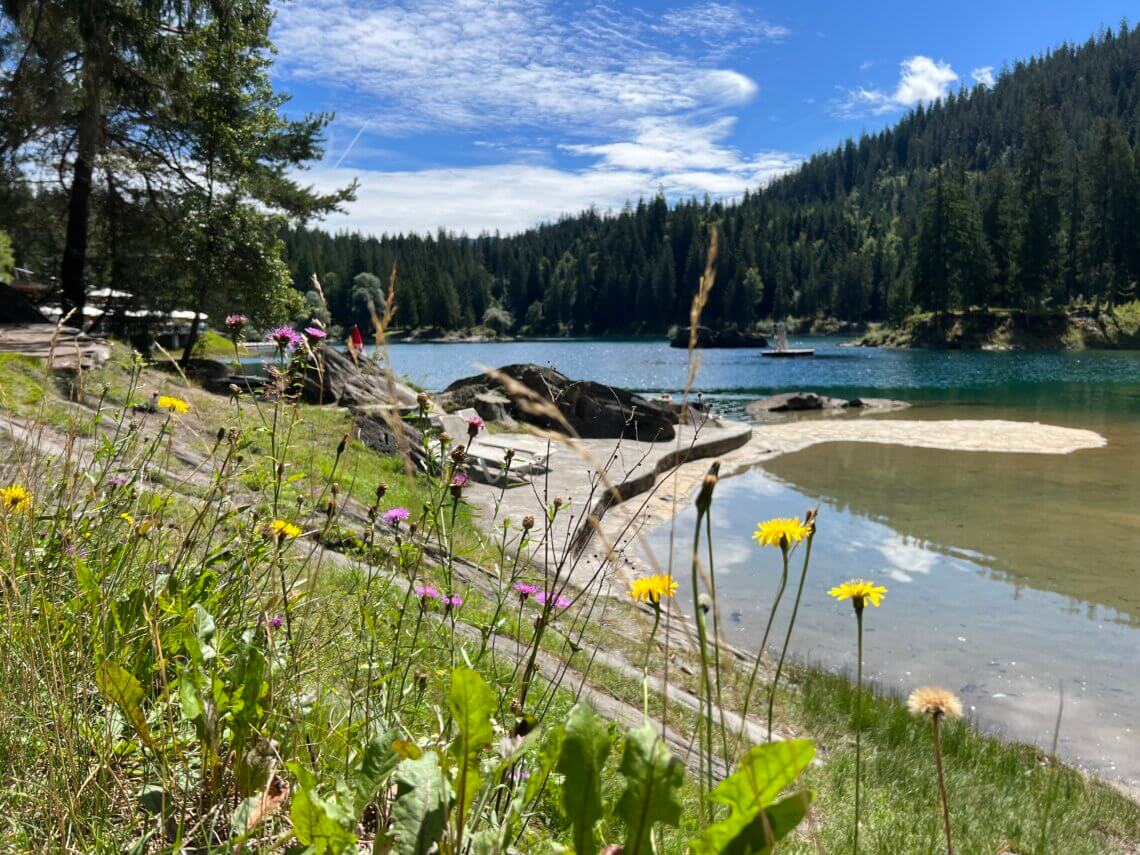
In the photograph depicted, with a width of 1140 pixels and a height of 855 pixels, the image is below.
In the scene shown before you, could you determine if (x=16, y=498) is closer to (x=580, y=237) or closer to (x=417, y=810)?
(x=417, y=810)

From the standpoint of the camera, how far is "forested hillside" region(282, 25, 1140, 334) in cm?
7725

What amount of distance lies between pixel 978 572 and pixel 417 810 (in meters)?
8.45

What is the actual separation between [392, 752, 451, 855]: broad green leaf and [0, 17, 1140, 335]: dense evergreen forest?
1036mm

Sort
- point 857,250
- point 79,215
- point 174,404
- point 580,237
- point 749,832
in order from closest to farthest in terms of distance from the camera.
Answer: point 749,832 < point 174,404 < point 79,215 < point 857,250 < point 580,237

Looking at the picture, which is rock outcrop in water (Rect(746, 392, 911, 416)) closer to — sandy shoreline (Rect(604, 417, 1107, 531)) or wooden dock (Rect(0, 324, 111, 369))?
sandy shoreline (Rect(604, 417, 1107, 531))

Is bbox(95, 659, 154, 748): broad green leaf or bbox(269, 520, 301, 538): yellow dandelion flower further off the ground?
bbox(269, 520, 301, 538): yellow dandelion flower

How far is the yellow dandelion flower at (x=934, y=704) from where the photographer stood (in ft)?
3.71

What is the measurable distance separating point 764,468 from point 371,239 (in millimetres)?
143494

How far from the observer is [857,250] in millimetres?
155250

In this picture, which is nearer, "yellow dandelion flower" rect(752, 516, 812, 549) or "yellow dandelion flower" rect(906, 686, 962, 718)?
"yellow dandelion flower" rect(906, 686, 962, 718)

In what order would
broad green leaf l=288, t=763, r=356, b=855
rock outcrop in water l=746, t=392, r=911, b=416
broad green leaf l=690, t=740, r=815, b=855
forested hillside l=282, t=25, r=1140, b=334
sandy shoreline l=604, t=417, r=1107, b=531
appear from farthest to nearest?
forested hillside l=282, t=25, r=1140, b=334
rock outcrop in water l=746, t=392, r=911, b=416
sandy shoreline l=604, t=417, r=1107, b=531
broad green leaf l=288, t=763, r=356, b=855
broad green leaf l=690, t=740, r=815, b=855

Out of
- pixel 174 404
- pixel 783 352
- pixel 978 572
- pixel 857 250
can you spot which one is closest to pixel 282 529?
pixel 174 404

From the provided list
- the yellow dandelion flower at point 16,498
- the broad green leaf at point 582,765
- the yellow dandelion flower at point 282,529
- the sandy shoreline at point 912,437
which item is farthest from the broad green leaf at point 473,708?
the sandy shoreline at point 912,437

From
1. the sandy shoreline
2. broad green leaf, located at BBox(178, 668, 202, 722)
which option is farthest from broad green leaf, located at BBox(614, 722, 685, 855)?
the sandy shoreline
